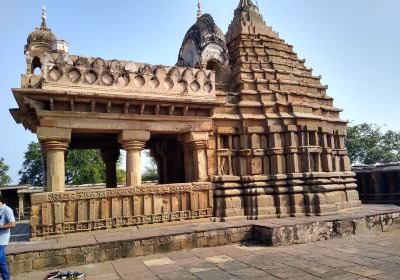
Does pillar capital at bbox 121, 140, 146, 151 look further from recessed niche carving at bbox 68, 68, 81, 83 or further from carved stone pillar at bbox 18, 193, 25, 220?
carved stone pillar at bbox 18, 193, 25, 220

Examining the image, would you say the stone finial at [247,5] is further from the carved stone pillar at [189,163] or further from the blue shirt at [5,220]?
the blue shirt at [5,220]

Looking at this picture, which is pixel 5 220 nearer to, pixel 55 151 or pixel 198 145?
pixel 55 151

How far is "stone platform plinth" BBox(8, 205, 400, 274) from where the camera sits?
6664 millimetres

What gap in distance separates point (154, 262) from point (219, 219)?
323 cm

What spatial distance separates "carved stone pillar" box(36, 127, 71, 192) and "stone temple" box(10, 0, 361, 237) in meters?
0.03

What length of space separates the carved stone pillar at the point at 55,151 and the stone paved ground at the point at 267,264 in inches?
97.0

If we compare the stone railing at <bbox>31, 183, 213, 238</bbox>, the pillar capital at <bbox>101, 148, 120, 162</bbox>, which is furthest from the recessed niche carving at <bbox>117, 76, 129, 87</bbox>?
the pillar capital at <bbox>101, 148, 120, 162</bbox>

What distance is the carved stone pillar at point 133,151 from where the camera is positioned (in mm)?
9227

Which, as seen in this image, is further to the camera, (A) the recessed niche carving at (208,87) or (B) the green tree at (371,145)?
(B) the green tree at (371,145)

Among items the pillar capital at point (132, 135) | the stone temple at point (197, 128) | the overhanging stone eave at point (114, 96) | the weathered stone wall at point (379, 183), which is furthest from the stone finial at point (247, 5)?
the weathered stone wall at point (379, 183)

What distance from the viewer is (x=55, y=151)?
27.9 feet

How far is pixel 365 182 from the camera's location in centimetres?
1938

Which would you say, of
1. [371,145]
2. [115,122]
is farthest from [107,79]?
[371,145]

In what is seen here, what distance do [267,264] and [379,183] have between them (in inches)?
580
